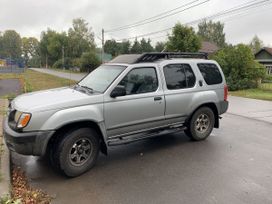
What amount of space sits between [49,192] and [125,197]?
1.11 metres

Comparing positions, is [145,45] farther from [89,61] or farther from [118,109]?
[118,109]

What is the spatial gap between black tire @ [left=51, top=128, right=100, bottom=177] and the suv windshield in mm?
887

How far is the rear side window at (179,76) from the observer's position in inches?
220

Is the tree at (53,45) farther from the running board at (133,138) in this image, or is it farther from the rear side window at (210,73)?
the running board at (133,138)

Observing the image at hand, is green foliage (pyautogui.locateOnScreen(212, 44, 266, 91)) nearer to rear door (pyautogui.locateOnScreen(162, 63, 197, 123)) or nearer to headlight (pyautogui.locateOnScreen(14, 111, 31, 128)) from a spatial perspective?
rear door (pyautogui.locateOnScreen(162, 63, 197, 123))

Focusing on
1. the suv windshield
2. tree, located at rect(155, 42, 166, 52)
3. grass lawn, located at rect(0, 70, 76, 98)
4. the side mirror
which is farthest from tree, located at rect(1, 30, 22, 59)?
the side mirror

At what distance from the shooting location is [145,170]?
4.68 meters

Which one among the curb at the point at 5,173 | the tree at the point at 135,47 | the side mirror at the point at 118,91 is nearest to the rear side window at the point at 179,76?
the side mirror at the point at 118,91

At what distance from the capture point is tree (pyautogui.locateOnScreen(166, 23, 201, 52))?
70.7ft

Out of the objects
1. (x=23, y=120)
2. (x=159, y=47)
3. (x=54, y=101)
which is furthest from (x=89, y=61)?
(x=23, y=120)

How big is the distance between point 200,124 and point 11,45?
12222cm

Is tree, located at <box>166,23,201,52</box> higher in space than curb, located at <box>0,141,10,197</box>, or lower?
higher

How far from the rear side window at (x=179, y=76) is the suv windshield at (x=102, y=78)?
1022 millimetres

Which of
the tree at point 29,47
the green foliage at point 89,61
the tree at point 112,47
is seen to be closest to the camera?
the green foliage at point 89,61
